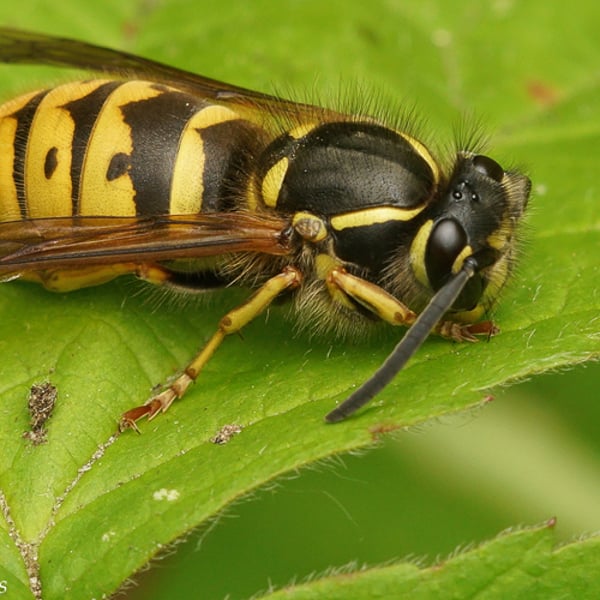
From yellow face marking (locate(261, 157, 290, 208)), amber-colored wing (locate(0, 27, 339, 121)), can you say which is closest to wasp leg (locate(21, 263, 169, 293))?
yellow face marking (locate(261, 157, 290, 208))

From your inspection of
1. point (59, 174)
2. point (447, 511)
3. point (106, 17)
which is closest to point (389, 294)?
point (59, 174)

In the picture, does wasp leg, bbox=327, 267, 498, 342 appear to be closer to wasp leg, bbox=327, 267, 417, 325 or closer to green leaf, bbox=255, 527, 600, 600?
wasp leg, bbox=327, 267, 417, 325

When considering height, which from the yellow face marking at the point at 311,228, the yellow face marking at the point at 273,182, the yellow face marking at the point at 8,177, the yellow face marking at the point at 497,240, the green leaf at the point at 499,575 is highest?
the yellow face marking at the point at 497,240

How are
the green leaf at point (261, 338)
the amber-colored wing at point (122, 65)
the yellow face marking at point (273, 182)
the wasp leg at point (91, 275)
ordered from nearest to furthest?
the green leaf at point (261, 338), the yellow face marking at point (273, 182), the wasp leg at point (91, 275), the amber-colored wing at point (122, 65)

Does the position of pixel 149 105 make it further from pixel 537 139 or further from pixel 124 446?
pixel 537 139

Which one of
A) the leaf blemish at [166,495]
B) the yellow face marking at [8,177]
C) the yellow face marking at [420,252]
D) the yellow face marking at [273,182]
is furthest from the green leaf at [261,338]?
the yellow face marking at [273,182]

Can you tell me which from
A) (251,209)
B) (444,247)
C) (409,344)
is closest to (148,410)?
(251,209)

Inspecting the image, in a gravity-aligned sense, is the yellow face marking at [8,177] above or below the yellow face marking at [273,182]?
below

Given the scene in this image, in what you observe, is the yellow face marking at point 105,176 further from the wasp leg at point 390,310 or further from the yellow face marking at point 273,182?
the wasp leg at point 390,310
